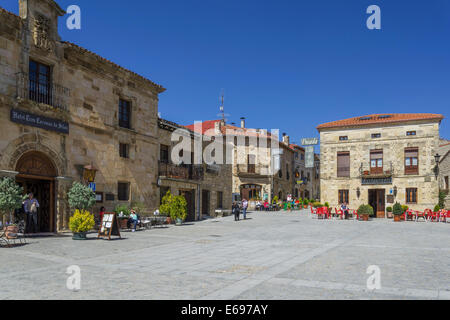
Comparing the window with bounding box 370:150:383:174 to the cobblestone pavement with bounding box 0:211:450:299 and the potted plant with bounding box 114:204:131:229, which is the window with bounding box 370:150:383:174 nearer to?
the cobblestone pavement with bounding box 0:211:450:299

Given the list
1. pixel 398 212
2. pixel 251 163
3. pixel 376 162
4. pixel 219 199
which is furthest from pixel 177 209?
pixel 251 163

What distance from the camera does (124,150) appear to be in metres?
20.7

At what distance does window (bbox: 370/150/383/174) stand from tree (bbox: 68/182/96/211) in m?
26.3

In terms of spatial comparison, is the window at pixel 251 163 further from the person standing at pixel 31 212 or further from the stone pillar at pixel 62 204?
the person standing at pixel 31 212

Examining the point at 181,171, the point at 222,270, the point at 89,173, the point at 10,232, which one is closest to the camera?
the point at 222,270

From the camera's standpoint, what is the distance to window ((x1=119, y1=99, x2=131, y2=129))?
2072 cm

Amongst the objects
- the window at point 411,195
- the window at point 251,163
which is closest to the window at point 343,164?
the window at point 411,195

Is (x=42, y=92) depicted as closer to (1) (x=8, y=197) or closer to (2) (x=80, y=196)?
(2) (x=80, y=196)

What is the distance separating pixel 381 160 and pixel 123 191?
938 inches

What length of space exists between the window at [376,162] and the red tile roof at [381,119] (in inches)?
105

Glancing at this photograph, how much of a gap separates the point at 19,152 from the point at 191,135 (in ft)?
44.4

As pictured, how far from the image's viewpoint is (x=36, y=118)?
15359 millimetres
